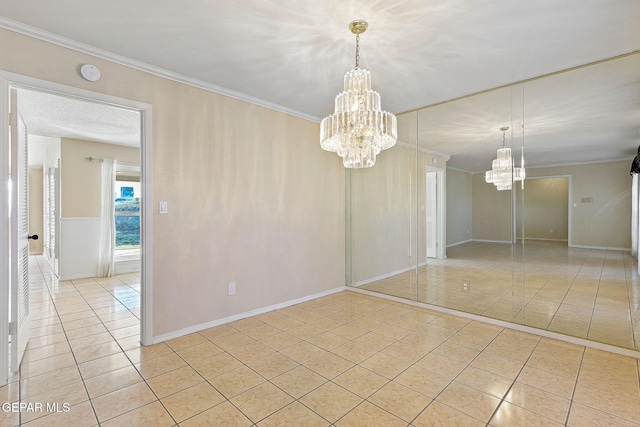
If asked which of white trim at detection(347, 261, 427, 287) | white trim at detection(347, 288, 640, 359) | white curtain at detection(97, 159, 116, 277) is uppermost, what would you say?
white curtain at detection(97, 159, 116, 277)

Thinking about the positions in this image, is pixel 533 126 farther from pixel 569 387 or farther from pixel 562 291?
pixel 569 387

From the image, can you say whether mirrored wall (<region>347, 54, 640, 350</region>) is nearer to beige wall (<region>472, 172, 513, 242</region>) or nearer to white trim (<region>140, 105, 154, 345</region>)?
beige wall (<region>472, 172, 513, 242</region>)

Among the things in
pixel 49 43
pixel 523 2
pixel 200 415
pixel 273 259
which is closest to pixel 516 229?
pixel 523 2

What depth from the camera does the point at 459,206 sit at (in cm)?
391

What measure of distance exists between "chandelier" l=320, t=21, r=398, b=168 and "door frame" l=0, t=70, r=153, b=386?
1.75 meters

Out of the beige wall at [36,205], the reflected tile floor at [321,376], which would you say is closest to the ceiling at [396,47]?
the reflected tile floor at [321,376]

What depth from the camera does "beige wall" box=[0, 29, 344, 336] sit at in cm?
271

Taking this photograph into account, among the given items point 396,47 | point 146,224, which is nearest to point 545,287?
point 396,47

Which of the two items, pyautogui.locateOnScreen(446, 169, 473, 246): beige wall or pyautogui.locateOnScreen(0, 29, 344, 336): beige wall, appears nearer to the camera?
pyautogui.locateOnScreen(0, 29, 344, 336): beige wall

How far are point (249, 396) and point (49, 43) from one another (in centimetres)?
302

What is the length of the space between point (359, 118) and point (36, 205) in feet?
33.1

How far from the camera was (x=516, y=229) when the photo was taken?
10.7 ft

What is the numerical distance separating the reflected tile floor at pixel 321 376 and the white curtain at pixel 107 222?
2.38m

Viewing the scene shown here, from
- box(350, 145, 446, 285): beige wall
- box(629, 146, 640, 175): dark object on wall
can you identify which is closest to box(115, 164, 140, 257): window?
box(350, 145, 446, 285): beige wall
